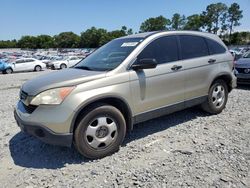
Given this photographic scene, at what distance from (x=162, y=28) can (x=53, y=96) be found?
264ft

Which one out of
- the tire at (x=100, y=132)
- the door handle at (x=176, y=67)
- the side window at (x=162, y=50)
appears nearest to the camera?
the tire at (x=100, y=132)

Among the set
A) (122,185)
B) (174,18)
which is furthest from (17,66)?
(174,18)

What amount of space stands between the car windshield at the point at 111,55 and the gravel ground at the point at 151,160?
135 centimetres

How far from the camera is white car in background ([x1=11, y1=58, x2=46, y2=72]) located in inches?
981

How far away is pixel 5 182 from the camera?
3252mm

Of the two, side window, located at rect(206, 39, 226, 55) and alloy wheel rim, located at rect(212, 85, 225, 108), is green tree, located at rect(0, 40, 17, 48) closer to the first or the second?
side window, located at rect(206, 39, 226, 55)

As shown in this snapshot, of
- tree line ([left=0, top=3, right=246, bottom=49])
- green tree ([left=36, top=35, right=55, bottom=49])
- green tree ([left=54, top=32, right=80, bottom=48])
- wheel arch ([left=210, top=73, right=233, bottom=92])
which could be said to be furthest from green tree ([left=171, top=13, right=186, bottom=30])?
wheel arch ([left=210, top=73, right=233, bottom=92])

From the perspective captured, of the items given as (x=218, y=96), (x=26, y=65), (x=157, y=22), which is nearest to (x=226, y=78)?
(x=218, y=96)

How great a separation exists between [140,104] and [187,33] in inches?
75.4

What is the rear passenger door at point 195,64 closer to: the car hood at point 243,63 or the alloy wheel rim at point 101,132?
the alloy wheel rim at point 101,132

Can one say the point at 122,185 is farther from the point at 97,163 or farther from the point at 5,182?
the point at 5,182

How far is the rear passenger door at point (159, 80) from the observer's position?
4023 millimetres

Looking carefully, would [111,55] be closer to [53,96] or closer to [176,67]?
[176,67]

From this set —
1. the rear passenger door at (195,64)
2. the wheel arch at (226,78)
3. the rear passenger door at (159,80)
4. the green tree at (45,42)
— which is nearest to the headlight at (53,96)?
the rear passenger door at (159,80)
